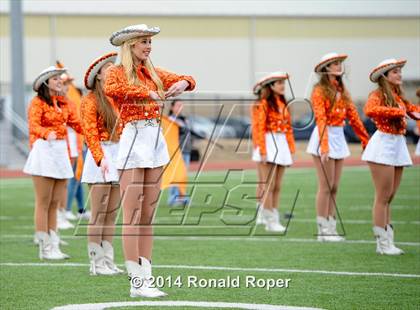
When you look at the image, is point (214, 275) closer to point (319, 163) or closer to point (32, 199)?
point (319, 163)

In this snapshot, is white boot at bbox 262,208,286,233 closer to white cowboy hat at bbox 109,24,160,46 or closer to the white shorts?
the white shorts

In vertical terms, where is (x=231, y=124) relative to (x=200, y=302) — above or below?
below

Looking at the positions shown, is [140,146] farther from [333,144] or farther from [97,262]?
[333,144]

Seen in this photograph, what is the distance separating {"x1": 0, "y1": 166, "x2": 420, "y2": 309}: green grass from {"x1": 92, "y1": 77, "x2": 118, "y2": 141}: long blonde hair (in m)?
1.21

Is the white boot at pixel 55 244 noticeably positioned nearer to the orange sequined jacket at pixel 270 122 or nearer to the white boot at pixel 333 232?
the white boot at pixel 333 232

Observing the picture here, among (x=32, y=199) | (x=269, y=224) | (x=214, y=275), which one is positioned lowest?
(x=32, y=199)

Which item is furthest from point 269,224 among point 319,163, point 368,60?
point 368,60

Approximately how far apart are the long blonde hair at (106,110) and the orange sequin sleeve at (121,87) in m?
1.10

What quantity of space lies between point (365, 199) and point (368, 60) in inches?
921

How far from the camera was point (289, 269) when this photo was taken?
8594mm

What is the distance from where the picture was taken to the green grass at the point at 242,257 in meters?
7.25

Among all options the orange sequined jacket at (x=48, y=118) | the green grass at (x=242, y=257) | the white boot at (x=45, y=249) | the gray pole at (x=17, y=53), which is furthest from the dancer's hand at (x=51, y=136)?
the gray pole at (x=17, y=53)

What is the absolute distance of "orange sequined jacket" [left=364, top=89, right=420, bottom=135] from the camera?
30.2 feet

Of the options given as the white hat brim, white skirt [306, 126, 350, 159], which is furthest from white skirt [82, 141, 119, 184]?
white skirt [306, 126, 350, 159]
